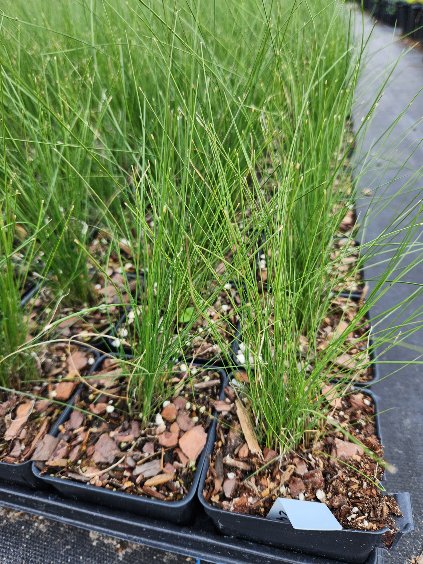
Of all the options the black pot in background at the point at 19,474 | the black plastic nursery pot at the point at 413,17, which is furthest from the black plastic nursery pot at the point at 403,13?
the black pot in background at the point at 19,474

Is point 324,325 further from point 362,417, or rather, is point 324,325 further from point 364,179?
point 364,179

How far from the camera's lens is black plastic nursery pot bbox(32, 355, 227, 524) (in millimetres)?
614

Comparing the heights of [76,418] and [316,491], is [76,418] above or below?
below

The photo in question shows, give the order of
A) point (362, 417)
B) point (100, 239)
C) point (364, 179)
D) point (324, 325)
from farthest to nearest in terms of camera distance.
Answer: point (364, 179) → point (100, 239) → point (324, 325) → point (362, 417)

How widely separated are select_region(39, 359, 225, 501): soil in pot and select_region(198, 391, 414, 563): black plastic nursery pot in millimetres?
77

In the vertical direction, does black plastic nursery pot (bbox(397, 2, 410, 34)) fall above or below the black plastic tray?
above

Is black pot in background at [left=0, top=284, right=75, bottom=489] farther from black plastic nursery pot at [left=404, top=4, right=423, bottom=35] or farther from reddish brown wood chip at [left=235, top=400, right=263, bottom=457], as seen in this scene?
black plastic nursery pot at [left=404, top=4, right=423, bottom=35]

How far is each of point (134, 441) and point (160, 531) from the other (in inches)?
5.6

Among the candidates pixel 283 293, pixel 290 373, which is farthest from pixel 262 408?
pixel 283 293

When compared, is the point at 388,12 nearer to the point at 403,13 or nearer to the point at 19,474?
the point at 403,13

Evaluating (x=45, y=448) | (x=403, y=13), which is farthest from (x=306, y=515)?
(x=403, y=13)

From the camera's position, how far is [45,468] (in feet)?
2.23

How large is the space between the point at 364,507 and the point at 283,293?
12.7 inches

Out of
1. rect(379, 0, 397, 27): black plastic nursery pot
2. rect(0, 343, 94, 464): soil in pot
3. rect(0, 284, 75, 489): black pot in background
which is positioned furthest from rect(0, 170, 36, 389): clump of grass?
rect(379, 0, 397, 27): black plastic nursery pot
